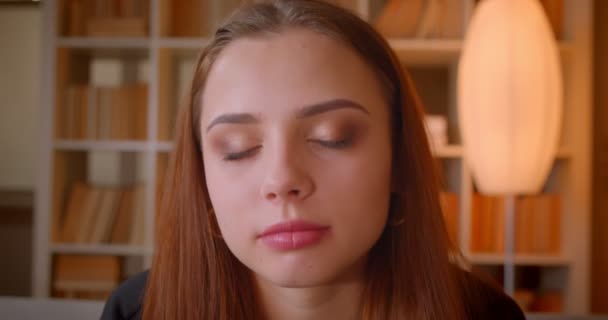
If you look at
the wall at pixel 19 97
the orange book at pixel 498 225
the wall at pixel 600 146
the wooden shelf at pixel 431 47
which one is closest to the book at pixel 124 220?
the wall at pixel 19 97

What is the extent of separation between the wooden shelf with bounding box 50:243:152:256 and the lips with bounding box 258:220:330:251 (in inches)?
68.2

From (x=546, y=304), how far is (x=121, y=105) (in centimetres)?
200

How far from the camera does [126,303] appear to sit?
0.96m

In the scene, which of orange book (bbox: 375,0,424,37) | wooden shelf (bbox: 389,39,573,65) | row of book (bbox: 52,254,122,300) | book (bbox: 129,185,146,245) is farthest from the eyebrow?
row of book (bbox: 52,254,122,300)

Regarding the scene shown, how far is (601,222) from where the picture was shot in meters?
2.72

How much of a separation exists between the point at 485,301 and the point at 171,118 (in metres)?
1.80

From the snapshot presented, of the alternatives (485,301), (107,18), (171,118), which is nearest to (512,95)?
(485,301)

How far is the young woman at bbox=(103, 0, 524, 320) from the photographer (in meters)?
0.68

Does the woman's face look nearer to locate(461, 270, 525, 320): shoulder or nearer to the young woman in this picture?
the young woman

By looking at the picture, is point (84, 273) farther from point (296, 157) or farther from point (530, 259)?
point (296, 157)

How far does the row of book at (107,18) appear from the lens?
231cm

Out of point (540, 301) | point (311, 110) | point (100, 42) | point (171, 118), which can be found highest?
point (100, 42)

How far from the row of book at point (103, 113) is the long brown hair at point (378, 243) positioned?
62.4 inches

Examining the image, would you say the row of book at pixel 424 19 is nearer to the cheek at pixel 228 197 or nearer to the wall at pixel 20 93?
the cheek at pixel 228 197
